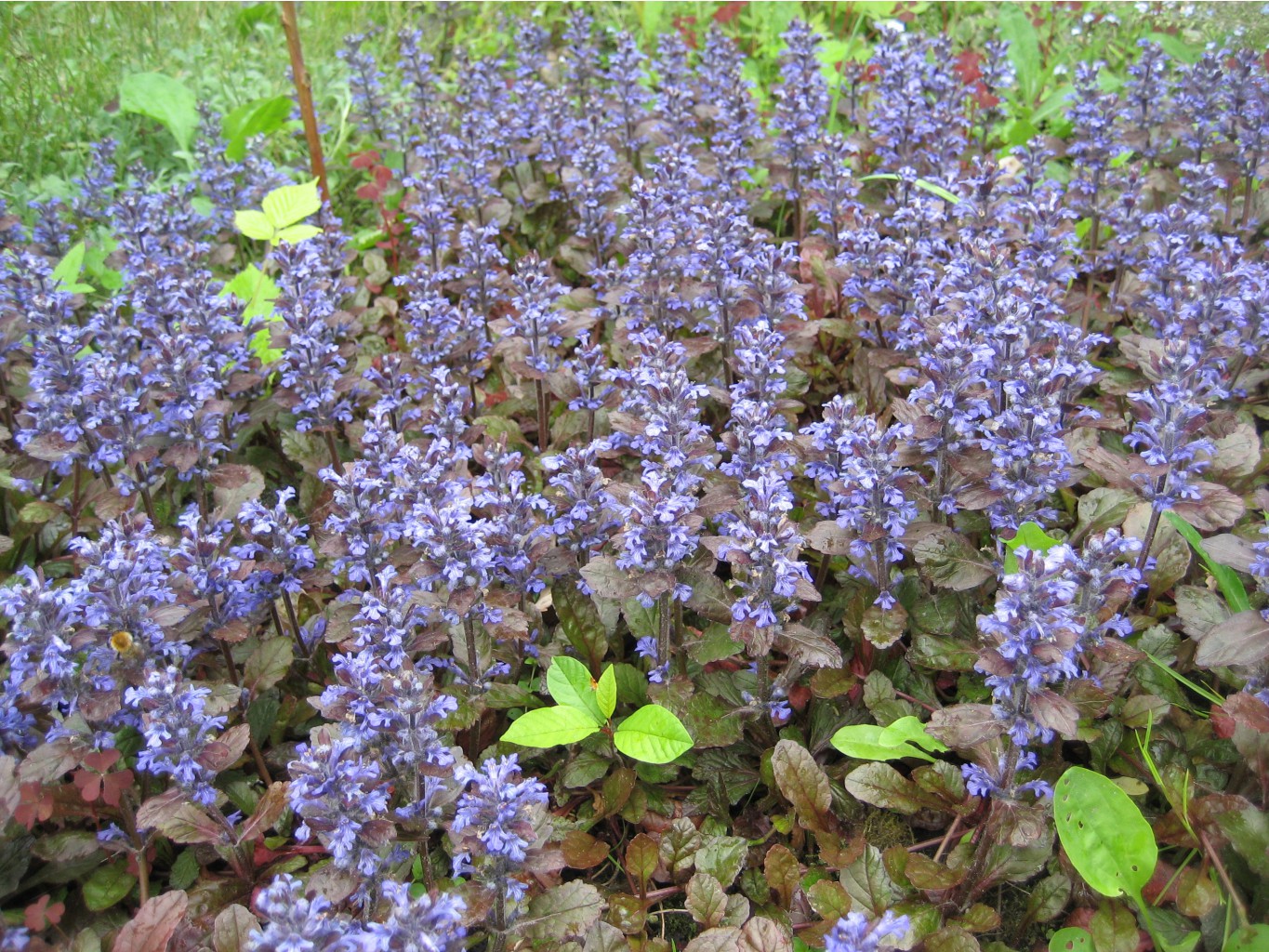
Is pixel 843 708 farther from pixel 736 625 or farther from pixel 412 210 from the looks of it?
pixel 412 210

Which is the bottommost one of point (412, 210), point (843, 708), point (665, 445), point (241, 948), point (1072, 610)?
point (843, 708)

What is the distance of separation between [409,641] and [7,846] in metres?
1.49

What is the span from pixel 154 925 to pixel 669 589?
1.81 metres

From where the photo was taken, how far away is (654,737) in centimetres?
Result: 323

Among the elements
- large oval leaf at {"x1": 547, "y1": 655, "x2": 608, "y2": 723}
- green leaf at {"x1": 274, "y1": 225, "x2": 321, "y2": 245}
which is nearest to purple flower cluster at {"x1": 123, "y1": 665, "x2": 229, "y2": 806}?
large oval leaf at {"x1": 547, "y1": 655, "x2": 608, "y2": 723}

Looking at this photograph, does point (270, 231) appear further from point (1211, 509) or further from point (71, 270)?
point (1211, 509)

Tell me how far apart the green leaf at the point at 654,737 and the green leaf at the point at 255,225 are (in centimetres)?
323

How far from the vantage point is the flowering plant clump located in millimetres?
2938

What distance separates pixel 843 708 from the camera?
3727 millimetres

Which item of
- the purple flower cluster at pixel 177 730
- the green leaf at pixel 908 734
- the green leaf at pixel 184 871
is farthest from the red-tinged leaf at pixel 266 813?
the green leaf at pixel 908 734

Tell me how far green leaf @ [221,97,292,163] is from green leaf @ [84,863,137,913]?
5.07m

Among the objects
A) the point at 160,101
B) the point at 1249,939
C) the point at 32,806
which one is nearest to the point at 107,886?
the point at 32,806

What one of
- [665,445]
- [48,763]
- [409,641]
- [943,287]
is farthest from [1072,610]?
[48,763]

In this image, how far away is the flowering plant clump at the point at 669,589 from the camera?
2938 mm
